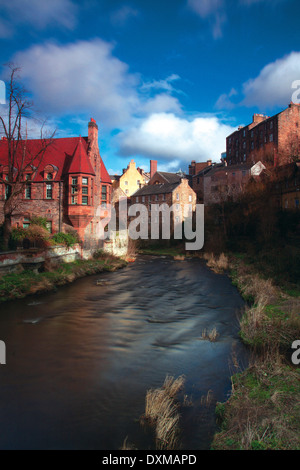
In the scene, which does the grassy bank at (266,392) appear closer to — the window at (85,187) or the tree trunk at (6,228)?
the tree trunk at (6,228)

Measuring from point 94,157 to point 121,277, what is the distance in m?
12.3

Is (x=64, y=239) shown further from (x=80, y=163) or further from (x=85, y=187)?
(x=80, y=163)

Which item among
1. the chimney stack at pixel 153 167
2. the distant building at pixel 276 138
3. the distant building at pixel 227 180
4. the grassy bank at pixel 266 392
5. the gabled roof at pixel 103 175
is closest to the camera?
the grassy bank at pixel 266 392

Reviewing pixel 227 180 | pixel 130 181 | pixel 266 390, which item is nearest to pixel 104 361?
pixel 266 390

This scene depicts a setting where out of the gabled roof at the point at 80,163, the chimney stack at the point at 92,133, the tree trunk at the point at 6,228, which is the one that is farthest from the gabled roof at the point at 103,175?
the tree trunk at the point at 6,228

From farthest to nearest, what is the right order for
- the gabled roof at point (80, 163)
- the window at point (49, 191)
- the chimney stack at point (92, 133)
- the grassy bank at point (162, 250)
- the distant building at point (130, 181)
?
the distant building at point (130, 181) → the grassy bank at point (162, 250) → the chimney stack at point (92, 133) → the window at point (49, 191) → the gabled roof at point (80, 163)

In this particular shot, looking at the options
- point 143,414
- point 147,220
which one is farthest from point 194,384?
point 147,220

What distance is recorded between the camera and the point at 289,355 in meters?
8.99

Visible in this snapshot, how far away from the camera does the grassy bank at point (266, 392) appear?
5281 millimetres

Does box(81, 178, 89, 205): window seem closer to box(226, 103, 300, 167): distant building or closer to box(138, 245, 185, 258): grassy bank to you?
box(138, 245, 185, 258): grassy bank

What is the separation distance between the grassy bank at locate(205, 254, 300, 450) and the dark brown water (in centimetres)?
45

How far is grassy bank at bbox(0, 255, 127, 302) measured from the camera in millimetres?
16281

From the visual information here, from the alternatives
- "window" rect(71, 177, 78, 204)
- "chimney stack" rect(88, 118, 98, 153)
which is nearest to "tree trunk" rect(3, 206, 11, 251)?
"window" rect(71, 177, 78, 204)

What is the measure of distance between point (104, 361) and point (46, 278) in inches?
431
